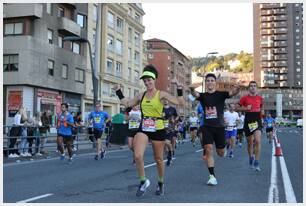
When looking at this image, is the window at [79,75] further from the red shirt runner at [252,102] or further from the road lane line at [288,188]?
the road lane line at [288,188]

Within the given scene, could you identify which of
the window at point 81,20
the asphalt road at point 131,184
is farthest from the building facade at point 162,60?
the asphalt road at point 131,184

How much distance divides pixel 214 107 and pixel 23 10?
31527 millimetres

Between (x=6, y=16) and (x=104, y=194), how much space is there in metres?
33.1

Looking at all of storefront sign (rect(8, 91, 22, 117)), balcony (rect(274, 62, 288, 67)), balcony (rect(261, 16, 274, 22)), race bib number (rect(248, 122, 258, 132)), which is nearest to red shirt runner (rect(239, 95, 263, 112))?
race bib number (rect(248, 122, 258, 132))

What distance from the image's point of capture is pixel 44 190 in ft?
26.6

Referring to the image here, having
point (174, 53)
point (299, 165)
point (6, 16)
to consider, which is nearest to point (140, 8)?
point (6, 16)

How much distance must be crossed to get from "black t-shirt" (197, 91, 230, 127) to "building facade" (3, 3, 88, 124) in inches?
1121

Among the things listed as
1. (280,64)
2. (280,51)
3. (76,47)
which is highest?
(280,51)

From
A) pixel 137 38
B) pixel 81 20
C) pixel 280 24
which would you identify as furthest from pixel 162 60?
pixel 280 24

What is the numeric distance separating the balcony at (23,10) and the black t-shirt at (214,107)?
3060cm

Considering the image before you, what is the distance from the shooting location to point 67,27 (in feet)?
134

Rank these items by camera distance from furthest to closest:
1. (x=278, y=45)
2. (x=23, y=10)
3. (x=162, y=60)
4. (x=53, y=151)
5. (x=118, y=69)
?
(x=278, y=45) < (x=162, y=60) < (x=118, y=69) < (x=23, y=10) < (x=53, y=151)

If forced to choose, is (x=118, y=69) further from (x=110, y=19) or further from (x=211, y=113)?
(x=211, y=113)

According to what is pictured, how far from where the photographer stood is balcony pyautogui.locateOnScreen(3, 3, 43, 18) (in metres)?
36.8
